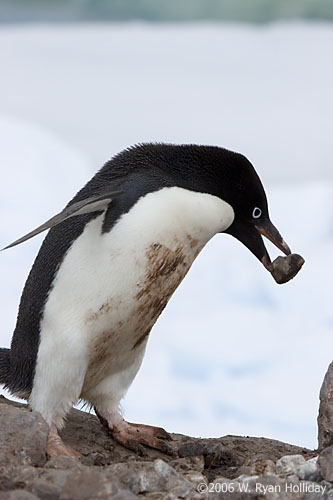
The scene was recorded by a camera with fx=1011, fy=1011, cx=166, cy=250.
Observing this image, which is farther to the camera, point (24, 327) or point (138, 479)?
point (24, 327)

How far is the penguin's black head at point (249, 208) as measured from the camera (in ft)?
14.0

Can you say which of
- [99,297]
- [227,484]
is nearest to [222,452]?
[99,297]

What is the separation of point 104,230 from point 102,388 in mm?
815

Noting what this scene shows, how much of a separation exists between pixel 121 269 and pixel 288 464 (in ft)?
3.41

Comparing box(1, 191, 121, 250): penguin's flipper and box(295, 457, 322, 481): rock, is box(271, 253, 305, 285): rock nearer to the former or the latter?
box(1, 191, 121, 250): penguin's flipper

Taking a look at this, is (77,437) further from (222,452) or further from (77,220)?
(77,220)

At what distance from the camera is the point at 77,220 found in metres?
4.17

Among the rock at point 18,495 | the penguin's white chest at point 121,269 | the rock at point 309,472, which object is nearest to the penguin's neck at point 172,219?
the penguin's white chest at point 121,269

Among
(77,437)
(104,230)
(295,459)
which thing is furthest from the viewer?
(77,437)

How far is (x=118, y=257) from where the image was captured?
4.04 meters

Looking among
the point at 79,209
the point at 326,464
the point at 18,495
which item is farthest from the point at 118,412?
the point at 18,495

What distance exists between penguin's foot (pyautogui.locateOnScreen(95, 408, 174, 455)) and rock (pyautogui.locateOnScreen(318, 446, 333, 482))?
129 cm

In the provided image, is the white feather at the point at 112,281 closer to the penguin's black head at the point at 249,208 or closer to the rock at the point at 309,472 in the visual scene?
the penguin's black head at the point at 249,208

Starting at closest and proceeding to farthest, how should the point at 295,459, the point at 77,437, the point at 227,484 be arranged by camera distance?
the point at 227,484, the point at 295,459, the point at 77,437
